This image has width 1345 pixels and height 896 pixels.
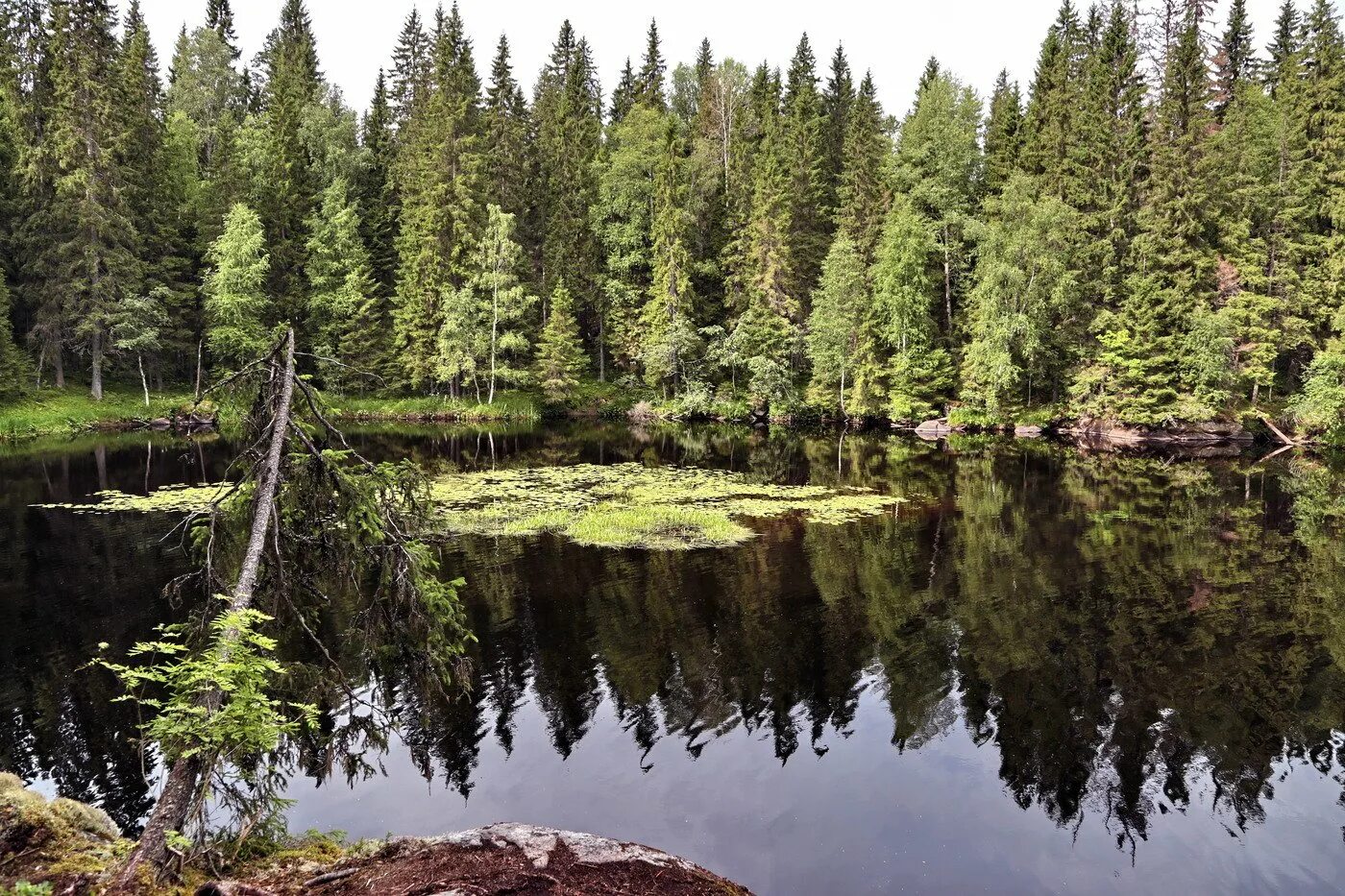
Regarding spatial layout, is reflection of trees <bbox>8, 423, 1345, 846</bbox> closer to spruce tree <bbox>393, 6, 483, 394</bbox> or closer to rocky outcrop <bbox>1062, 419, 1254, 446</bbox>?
rocky outcrop <bbox>1062, 419, 1254, 446</bbox>

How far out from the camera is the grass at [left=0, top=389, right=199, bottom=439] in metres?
42.6

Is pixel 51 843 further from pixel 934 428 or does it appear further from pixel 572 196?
pixel 572 196

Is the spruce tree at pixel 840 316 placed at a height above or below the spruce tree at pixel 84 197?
below

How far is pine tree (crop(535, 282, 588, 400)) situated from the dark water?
32771 mm

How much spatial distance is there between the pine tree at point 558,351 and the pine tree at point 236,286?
17.4 meters

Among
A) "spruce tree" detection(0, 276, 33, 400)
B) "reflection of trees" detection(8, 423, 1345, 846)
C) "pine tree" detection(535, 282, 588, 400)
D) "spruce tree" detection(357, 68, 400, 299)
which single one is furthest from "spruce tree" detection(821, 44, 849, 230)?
"spruce tree" detection(0, 276, 33, 400)

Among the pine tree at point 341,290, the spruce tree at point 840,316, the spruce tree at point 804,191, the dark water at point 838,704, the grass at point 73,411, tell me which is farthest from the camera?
the spruce tree at point 804,191

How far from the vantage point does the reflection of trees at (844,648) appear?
34.3ft

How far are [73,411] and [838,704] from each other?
48593 millimetres

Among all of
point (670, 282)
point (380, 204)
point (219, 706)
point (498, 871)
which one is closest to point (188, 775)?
point (219, 706)

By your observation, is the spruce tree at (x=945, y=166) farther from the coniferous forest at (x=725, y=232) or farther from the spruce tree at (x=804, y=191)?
the spruce tree at (x=804, y=191)

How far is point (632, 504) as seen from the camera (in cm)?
2586

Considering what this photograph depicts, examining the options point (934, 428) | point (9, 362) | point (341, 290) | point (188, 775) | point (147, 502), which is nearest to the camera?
point (188, 775)

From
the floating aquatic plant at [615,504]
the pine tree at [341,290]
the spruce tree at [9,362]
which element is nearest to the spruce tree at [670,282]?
Result: the pine tree at [341,290]
